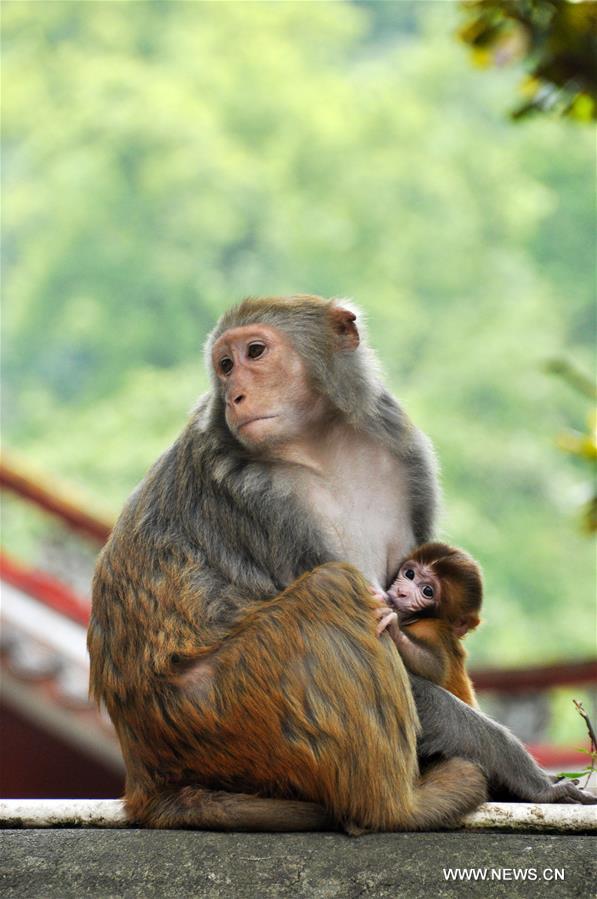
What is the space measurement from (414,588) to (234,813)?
912 mm

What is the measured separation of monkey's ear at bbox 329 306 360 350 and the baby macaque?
69 centimetres

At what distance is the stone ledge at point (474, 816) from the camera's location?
3.62 m

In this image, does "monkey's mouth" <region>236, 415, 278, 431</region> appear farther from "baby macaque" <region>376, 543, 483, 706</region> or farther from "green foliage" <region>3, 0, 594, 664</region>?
"green foliage" <region>3, 0, 594, 664</region>

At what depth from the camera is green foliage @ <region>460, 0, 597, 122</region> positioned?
→ 476cm

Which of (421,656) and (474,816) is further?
(421,656)

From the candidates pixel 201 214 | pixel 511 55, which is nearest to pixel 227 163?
pixel 201 214

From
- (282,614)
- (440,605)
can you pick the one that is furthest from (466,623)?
(282,614)

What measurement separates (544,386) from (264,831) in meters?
22.7

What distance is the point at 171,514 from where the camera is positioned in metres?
3.96

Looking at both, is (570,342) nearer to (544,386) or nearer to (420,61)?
(544,386)

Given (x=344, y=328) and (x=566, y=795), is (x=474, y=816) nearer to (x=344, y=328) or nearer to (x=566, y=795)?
(x=566, y=795)

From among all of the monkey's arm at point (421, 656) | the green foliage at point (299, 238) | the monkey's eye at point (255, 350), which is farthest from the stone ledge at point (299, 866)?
the green foliage at point (299, 238)

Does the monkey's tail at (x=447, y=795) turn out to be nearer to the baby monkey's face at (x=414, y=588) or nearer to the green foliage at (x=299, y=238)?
the baby monkey's face at (x=414, y=588)

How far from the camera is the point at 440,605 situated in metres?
4.12
